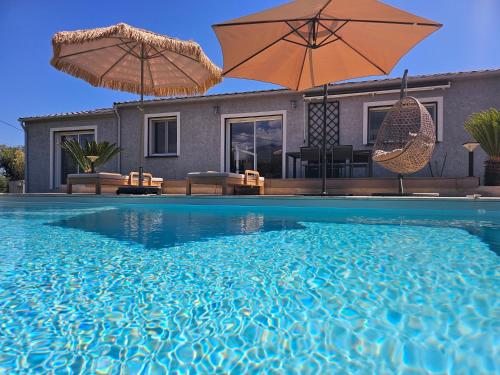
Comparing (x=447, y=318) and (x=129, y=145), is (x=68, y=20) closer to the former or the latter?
(x=129, y=145)

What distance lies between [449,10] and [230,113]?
5.66m

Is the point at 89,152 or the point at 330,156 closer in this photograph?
the point at 330,156

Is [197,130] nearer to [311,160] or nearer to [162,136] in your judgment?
[162,136]

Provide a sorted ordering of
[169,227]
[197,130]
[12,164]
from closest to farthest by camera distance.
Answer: [169,227], [197,130], [12,164]

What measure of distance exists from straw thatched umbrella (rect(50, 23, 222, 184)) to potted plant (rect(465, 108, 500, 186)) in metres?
5.17

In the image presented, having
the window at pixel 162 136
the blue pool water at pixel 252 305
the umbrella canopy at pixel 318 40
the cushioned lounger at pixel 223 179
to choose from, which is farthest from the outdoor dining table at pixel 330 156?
the blue pool water at pixel 252 305

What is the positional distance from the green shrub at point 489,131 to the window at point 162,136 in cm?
781

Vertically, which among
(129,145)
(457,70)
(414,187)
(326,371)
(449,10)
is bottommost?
(326,371)

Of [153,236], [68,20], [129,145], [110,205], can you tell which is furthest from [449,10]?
[68,20]

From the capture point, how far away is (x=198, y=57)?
19.4 feet

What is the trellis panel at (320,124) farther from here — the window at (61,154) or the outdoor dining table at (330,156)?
the window at (61,154)

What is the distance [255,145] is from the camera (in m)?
9.79

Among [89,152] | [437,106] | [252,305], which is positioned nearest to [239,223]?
[252,305]

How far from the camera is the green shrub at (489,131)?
6.02m
